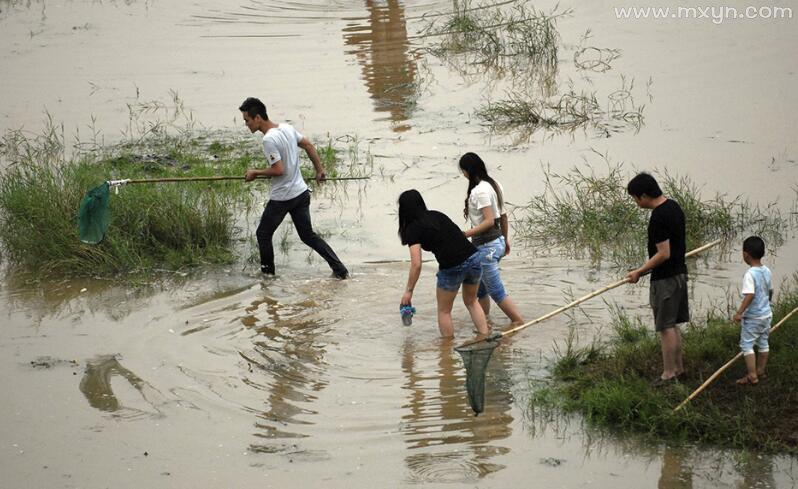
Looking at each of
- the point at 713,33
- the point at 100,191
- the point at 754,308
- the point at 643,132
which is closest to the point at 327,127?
the point at 643,132

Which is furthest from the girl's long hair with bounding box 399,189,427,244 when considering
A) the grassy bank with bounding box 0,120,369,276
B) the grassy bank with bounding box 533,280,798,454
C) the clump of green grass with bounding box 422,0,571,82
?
the clump of green grass with bounding box 422,0,571,82

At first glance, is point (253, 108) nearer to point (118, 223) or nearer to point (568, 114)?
point (118, 223)

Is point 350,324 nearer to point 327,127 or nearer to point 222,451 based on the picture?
point 222,451

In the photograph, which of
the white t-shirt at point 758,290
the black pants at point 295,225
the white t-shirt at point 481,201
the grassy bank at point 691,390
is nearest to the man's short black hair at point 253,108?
the black pants at point 295,225

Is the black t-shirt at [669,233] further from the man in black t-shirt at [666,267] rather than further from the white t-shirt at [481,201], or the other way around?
the white t-shirt at [481,201]

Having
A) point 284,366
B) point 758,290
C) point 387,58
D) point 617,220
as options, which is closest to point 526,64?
point 387,58

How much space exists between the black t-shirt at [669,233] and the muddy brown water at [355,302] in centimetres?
106

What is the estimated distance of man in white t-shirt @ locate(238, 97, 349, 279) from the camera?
29.1 ft

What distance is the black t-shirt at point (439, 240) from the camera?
23.6 ft

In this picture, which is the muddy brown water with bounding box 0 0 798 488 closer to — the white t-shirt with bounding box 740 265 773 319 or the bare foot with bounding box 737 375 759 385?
the bare foot with bounding box 737 375 759 385

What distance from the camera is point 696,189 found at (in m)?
10.2

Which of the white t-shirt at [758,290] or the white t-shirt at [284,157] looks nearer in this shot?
the white t-shirt at [758,290]

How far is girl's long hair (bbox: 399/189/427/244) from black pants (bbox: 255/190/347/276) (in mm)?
2064

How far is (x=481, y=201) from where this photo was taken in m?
7.41
